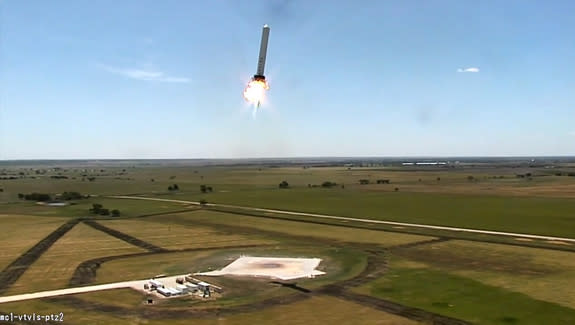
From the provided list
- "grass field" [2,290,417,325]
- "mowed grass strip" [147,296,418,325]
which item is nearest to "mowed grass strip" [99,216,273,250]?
"grass field" [2,290,417,325]

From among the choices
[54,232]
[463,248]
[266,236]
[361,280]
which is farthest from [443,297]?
[54,232]

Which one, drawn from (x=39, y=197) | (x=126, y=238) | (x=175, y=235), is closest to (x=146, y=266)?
(x=126, y=238)

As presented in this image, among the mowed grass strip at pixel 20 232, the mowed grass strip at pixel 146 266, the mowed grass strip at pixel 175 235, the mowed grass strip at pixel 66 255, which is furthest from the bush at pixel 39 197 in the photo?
the mowed grass strip at pixel 146 266

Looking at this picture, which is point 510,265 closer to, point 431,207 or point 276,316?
point 276,316

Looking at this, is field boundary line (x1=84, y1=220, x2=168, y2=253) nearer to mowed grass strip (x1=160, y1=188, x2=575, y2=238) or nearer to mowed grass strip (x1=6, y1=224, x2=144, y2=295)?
mowed grass strip (x1=6, y1=224, x2=144, y2=295)

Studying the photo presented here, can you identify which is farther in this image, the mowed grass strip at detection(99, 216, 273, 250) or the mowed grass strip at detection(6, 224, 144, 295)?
the mowed grass strip at detection(99, 216, 273, 250)

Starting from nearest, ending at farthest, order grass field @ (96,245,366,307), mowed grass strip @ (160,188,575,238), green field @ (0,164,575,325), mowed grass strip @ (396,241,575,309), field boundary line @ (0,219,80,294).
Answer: green field @ (0,164,575,325)
grass field @ (96,245,366,307)
mowed grass strip @ (396,241,575,309)
field boundary line @ (0,219,80,294)
mowed grass strip @ (160,188,575,238)

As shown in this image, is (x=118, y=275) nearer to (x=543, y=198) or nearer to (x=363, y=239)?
(x=363, y=239)
